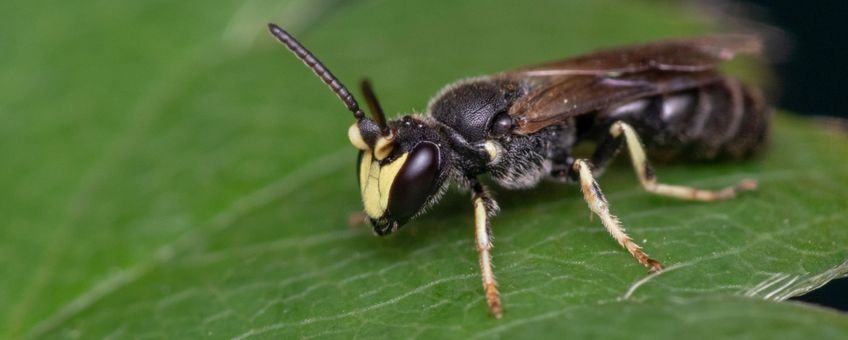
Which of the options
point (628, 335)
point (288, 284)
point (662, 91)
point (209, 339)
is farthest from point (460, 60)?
point (628, 335)

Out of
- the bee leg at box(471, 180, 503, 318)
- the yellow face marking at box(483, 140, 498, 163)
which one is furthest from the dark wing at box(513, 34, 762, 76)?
the bee leg at box(471, 180, 503, 318)

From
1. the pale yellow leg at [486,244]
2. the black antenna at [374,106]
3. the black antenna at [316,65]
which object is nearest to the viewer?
the pale yellow leg at [486,244]

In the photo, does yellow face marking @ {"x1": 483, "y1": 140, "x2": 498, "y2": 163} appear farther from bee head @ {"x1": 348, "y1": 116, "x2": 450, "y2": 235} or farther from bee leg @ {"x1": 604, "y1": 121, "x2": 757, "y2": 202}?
bee leg @ {"x1": 604, "y1": 121, "x2": 757, "y2": 202}

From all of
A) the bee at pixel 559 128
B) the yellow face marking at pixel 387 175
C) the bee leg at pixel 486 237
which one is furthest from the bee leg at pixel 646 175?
the yellow face marking at pixel 387 175

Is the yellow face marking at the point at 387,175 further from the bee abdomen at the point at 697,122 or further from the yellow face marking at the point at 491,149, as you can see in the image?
the bee abdomen at the point at 697,122

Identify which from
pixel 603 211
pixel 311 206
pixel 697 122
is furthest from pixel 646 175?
pixel 311 206

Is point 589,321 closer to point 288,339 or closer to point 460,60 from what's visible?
point 288,339
